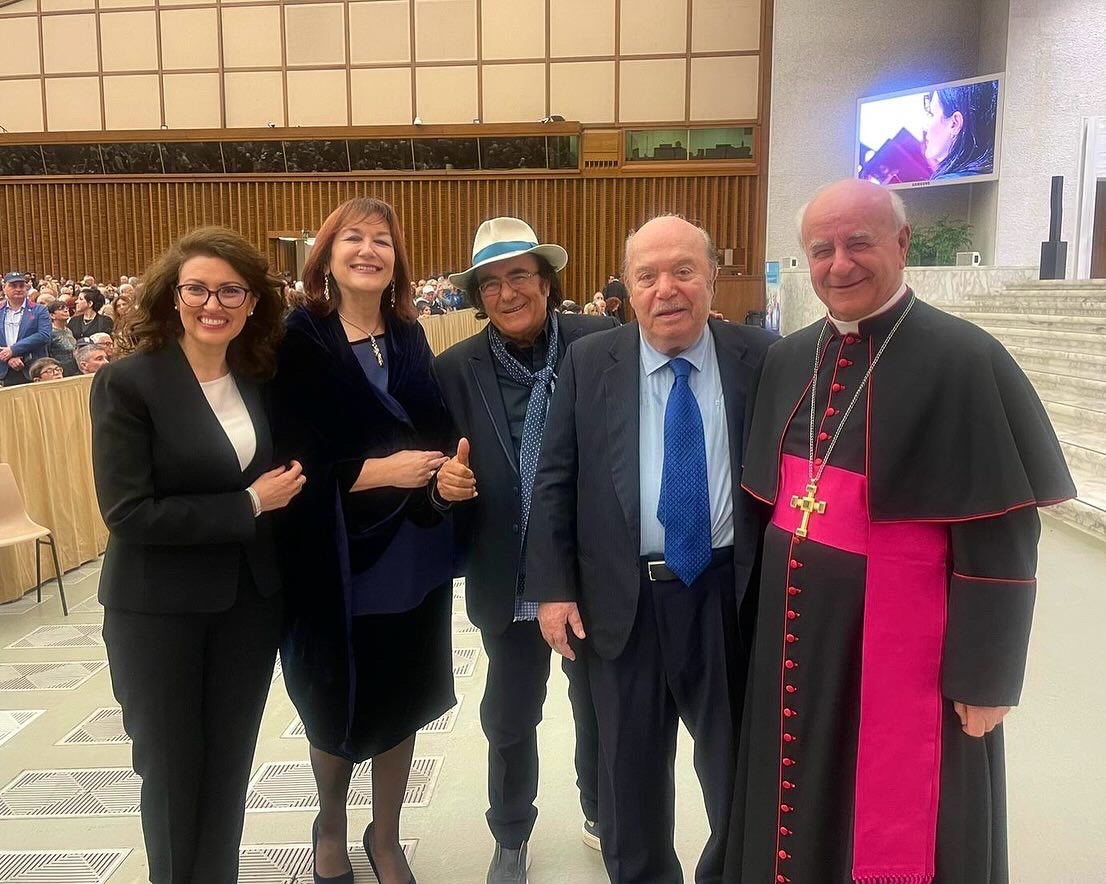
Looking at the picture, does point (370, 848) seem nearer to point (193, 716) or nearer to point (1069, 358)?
point (193, 716)

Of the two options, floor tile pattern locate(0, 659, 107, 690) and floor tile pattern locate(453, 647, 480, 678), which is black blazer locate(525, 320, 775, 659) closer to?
floor tile pattern locate(453, 647, 480, 678)

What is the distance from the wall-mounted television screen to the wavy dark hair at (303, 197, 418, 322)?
44.2 feet

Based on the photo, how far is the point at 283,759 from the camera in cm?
279

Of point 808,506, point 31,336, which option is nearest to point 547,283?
point 808,506

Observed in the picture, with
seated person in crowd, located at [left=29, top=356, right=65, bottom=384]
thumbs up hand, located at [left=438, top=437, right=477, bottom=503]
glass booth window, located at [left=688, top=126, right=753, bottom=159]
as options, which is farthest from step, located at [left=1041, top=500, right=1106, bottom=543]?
glass booth window, located at [left=688, top=126, right=753, bottom=159]

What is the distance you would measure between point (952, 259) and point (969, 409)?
14182mm

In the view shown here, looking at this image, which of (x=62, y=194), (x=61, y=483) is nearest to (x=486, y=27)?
(x=62, y=194)

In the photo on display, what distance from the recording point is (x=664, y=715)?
5.97ft

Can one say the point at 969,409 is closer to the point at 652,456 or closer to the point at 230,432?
the point at 652,456

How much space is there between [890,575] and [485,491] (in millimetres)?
973

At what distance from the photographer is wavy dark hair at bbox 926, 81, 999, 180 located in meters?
13.3

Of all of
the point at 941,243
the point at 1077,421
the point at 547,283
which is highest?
the point at 941,243

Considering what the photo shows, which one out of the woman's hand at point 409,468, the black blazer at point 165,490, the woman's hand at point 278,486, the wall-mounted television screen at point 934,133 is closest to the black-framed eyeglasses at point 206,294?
the black blazer at point 165,490

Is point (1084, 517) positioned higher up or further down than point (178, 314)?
further down
